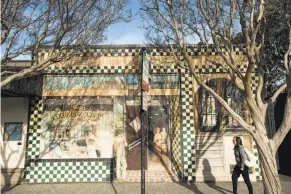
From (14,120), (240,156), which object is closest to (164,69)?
(240,156)

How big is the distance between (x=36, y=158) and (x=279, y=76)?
10498mm

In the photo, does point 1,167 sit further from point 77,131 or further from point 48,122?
point 77,131

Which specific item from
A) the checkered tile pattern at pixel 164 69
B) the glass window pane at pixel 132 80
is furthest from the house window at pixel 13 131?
the checkered tile pattern at pixel 164 69

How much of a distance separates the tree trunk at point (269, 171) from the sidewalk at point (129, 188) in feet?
6.97

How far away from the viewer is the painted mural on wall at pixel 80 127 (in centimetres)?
931

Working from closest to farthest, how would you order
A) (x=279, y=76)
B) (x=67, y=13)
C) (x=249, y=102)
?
1. (x=249, y=102)
2. (x=67, y=13)
3. (x=279, y=76)

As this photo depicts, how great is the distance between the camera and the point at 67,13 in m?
6.89

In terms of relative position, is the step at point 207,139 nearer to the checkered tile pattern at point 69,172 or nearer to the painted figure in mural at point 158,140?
the painted figure in mural at point 158,140

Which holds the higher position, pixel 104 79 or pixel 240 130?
pixel 104 79

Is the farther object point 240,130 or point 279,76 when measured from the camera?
point 279,76

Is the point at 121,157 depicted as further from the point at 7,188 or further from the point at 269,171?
the point at 269,171

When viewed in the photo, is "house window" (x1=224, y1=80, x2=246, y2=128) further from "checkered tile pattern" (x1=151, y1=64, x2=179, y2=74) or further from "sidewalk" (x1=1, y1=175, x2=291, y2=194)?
"sidewalk" (x1=1, y1=175, x2=291, y2=194)

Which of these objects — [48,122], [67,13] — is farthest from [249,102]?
[48,122]

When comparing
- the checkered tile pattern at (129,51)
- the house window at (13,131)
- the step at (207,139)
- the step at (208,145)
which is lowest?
the step at (208,145)
